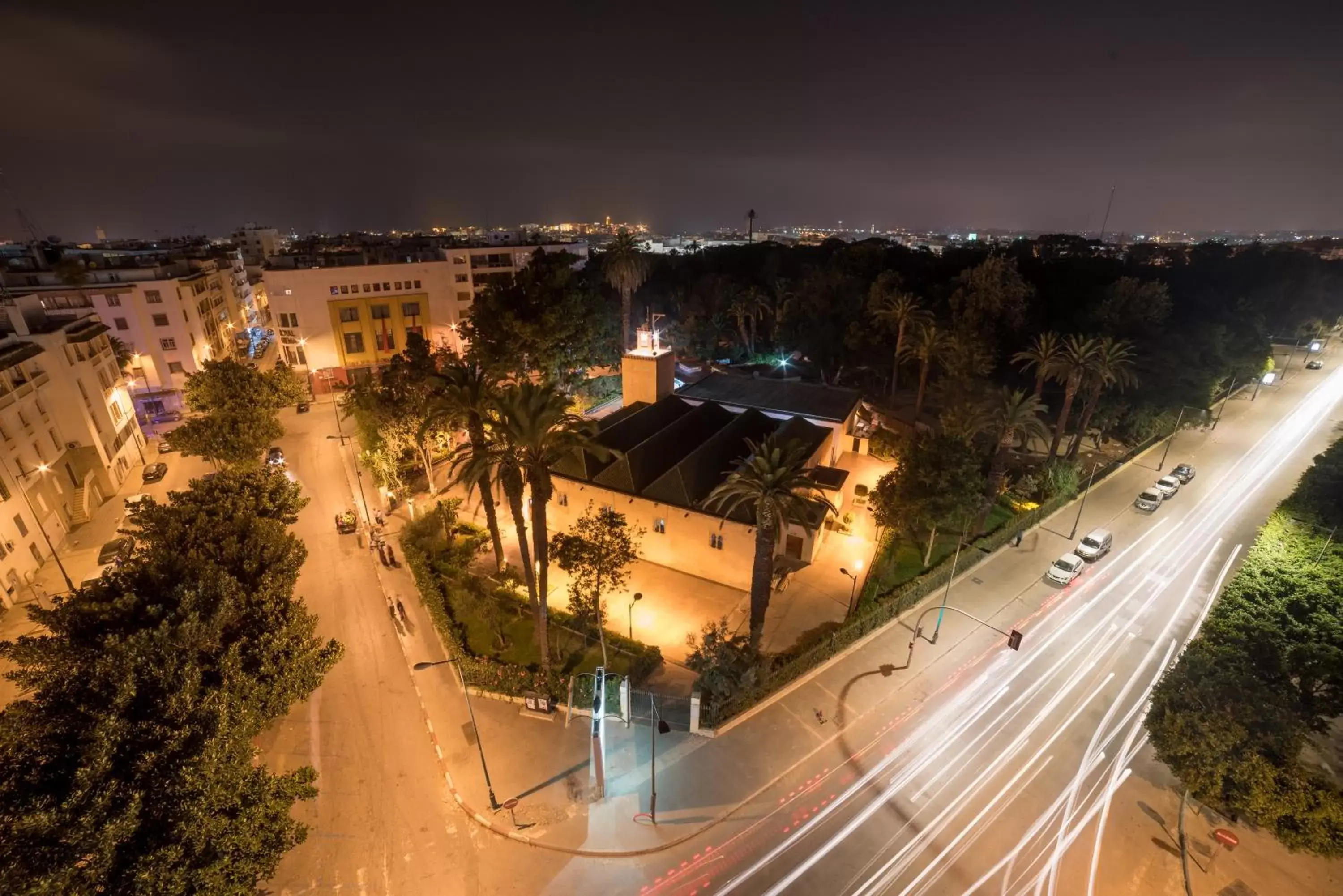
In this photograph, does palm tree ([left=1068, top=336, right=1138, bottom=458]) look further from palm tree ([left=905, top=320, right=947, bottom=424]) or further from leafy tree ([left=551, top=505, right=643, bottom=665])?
leafy tree ([left=551, top=505, right=643, bottom=665])

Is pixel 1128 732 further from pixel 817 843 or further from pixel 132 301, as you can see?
pixel 132 301

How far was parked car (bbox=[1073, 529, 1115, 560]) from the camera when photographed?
37.0 meters

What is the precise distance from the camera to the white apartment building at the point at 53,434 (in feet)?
107

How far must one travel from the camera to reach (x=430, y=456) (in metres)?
46.8

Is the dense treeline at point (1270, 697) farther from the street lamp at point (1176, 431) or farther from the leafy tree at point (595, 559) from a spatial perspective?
the leafy tree at point (595, 559)

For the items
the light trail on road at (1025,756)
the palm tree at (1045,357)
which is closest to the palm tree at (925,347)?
the palm tree at (1045,357)

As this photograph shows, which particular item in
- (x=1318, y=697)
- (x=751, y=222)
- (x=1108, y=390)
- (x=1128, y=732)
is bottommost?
(x=1128, y=732)

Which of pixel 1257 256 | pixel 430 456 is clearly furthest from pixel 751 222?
pixel 430 456

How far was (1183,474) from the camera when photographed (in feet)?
157

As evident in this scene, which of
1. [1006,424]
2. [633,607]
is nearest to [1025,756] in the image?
[633,607]

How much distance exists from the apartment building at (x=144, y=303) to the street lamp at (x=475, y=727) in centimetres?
4648

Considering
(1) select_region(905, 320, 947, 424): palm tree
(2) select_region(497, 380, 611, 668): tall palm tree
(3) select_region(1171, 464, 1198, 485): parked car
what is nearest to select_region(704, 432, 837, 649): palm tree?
(2) select_region(497, 380, 611, 668): tall palm tree

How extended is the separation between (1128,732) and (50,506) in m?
61.1

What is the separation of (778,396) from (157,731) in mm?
43824
